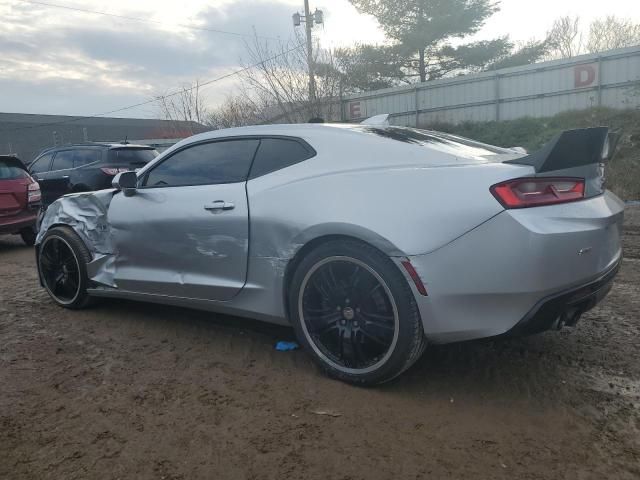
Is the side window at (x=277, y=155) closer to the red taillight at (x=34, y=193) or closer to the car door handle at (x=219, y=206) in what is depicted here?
the car door handle at (x=219, y=206)

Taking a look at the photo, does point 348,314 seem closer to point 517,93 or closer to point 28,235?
point 28,235

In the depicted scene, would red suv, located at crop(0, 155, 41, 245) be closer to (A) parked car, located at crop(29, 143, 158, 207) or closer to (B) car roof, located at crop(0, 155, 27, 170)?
(B) car roof, located at crop(0, 155, 27, 170)

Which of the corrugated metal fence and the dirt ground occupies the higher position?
the corrugated metal fence

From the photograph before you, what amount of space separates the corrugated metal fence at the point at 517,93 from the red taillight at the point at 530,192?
14829 mm

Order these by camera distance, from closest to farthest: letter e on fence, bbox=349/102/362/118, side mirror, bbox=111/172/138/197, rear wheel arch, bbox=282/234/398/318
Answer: rear wheel arch, bbox=282/234/398/318
side mirror, bbox=111/172/138/197
letter e on fence, bbox=349/102/362/118

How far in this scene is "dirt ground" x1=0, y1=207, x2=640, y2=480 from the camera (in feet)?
7.28

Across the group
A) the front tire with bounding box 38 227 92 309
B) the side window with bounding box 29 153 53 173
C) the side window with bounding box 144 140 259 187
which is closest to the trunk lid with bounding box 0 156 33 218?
the side window with bounding box 29 153 53 173

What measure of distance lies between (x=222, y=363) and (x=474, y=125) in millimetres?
16598

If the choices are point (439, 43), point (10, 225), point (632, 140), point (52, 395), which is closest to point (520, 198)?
point (52, 395)

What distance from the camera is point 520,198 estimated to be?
2455 millimetres

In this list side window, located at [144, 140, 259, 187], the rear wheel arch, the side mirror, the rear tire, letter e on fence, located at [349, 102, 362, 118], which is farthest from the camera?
letter e on fence, located at [349, 102, 362, 118]

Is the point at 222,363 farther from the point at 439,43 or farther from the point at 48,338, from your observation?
the point at 439,43

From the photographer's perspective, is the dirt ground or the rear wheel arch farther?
the rear wheel arch

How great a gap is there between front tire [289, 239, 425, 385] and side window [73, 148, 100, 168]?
915cm
